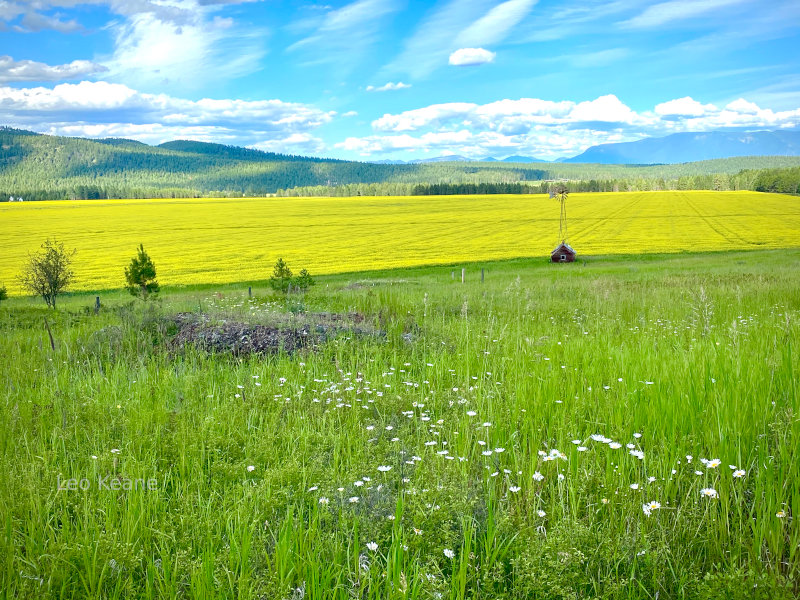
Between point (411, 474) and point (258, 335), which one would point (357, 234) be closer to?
point (258, 335)

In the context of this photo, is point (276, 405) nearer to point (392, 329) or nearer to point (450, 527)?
point (450, 527)

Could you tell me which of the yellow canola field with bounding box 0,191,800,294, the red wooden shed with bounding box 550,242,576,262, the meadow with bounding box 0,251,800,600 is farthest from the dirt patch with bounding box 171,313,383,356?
the red wooden shed with bounding box 550,242,576,262

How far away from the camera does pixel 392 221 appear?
8831 cm

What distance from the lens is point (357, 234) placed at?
72.3 metres

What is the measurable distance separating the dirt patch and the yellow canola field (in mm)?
32561

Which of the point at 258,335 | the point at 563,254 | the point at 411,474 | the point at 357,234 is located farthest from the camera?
the point at 357,234

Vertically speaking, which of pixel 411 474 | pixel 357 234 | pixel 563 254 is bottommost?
pixel 411 474

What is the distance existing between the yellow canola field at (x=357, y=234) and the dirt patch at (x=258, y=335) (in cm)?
3256

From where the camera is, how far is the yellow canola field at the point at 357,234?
50.6m

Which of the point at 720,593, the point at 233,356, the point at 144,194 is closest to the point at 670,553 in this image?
the point at 720,593

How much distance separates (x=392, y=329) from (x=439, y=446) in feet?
18.8

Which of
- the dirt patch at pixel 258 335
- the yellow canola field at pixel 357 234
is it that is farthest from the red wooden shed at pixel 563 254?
the dirt patch at pixel 258 335

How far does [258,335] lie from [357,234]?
208 feet

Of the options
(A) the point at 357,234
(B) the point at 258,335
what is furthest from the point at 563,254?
(B) the point at 258,335
